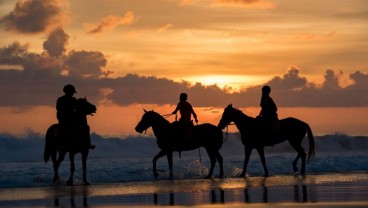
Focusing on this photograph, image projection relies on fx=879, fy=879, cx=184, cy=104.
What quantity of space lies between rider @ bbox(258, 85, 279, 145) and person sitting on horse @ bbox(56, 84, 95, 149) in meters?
6.10

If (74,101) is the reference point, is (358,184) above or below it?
below

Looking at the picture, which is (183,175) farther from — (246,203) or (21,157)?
(21,157)

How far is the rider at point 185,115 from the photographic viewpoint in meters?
27.6

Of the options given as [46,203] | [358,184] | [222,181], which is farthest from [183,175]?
[46,203]

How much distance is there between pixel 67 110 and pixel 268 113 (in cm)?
672

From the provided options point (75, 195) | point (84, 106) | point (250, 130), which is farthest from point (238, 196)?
point (250, 130)

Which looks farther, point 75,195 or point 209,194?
point 75,195

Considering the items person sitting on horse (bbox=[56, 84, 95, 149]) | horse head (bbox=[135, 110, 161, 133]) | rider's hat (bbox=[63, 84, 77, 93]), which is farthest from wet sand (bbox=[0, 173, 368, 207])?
horse head (bbox=[135, 110, 161, 133])

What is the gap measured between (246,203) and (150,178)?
10.9m

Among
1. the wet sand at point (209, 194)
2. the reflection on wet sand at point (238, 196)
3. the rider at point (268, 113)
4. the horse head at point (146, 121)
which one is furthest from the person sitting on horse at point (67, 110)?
the rider at point (268, 113)

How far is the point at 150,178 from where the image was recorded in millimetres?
28312

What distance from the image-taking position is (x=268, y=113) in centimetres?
2827

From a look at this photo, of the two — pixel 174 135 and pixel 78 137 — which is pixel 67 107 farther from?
pixel 174 135

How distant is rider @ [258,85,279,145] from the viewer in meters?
27.7
